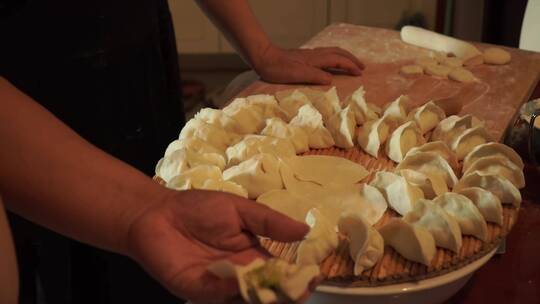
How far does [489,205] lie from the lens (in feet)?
2.58

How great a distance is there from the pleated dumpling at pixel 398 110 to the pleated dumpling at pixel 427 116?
12 mm

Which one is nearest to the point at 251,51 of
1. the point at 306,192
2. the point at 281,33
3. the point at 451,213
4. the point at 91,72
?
the point at 91,72

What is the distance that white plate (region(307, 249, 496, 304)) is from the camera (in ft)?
2.34

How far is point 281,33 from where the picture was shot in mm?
2879

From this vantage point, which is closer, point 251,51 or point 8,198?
point 8,198

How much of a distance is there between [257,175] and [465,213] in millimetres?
272

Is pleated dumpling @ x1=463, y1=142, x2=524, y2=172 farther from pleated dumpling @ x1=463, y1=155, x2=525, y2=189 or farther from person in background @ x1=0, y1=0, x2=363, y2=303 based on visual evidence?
person in background @ x1=0, y1=0, x2=363, y2=303

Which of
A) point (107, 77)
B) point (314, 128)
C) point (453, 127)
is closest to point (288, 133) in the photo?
point (314, 128)

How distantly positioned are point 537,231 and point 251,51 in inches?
26.9

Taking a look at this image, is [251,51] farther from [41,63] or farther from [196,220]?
[196,220]

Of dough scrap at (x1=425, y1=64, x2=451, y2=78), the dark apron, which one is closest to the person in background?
the dark apron

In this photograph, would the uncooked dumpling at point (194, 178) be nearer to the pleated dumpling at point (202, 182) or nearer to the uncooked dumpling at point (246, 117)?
the pleated dumpling at point (202, 182)

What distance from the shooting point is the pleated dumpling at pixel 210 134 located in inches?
38.6

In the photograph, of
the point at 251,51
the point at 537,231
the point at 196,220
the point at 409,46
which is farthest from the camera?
the point at 409,46
